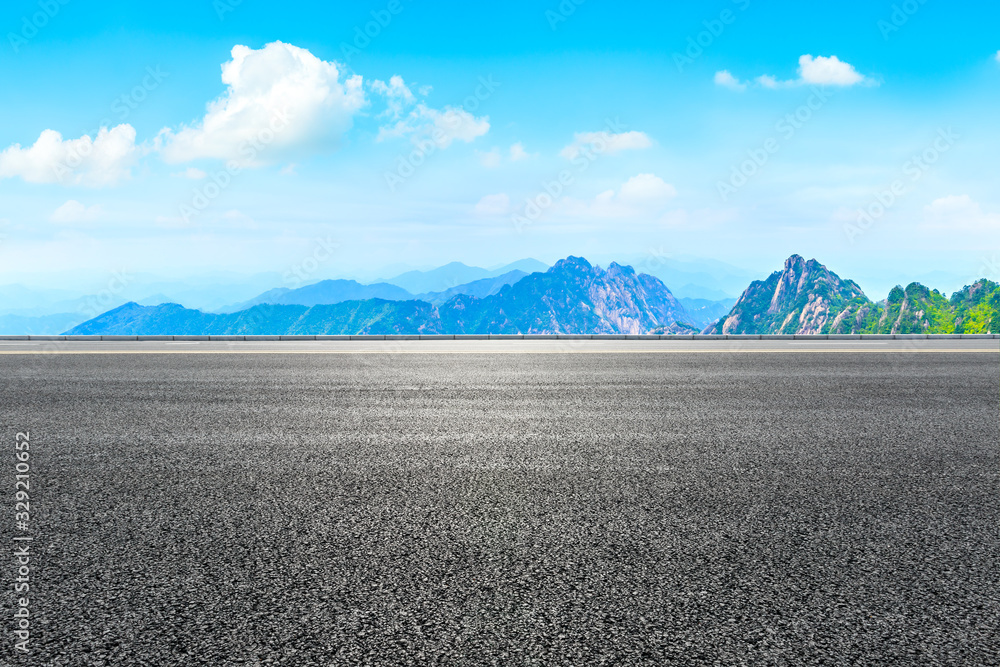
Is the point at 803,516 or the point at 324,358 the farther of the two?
the point at 324,358

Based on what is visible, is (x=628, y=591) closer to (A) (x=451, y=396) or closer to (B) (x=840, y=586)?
(B) (x=840, y=586)

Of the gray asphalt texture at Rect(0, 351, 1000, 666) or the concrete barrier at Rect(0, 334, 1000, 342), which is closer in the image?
the gray asphalt texture at Rect(0, 351, 1000, 666)

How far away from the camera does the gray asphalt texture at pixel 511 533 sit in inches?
88.4

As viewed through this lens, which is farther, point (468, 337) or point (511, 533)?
point (468, 337)

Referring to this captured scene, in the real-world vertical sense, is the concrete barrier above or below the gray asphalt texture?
above

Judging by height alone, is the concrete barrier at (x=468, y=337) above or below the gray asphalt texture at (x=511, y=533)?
above

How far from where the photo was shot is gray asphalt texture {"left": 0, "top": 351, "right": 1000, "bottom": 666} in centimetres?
224

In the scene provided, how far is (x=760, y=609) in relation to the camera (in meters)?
2.43

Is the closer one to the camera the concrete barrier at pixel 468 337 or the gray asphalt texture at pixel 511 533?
the gray asphalt texture at pixel 511 533

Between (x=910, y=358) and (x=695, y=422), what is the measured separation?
8292mm

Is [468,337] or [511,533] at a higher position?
[468,337]

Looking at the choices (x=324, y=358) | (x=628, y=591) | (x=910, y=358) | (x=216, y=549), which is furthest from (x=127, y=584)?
(x=910, y=358)

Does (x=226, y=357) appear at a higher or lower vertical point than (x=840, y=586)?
higher

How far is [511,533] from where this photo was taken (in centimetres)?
320
